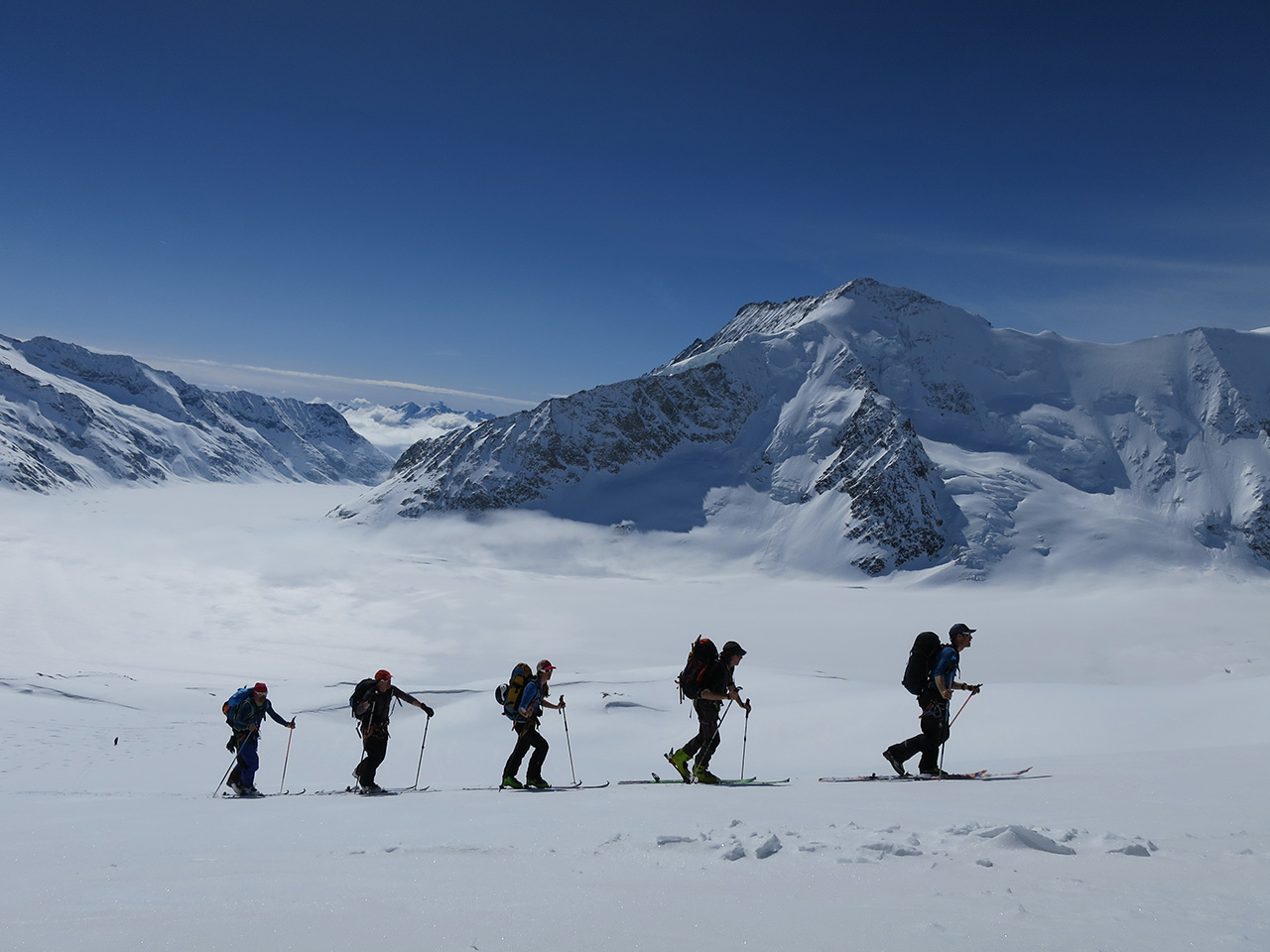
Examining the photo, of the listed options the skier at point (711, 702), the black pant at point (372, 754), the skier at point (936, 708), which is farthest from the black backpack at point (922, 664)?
the black pant at point (372, 754)

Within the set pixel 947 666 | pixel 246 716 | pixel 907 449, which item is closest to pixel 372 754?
pixel 246 716

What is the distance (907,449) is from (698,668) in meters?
102

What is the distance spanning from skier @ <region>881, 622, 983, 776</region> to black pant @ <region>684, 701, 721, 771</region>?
2491 mm

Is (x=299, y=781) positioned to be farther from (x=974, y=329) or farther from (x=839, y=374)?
(x=974, y=329)

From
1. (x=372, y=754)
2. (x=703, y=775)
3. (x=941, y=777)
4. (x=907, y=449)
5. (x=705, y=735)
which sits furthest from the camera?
(x=907, y=449)

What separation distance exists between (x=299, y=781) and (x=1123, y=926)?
17.0m

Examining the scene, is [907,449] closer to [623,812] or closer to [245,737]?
[245,737]

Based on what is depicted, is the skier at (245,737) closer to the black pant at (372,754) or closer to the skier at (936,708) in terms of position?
the black pant at (372,754)

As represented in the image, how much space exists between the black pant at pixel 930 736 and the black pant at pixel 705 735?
2520 mm

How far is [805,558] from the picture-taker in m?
97.1

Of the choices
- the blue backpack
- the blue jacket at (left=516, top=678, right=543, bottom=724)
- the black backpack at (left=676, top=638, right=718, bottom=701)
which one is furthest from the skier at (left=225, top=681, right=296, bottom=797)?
the black backpack at (left=676, top=638, right=718, bottom=701)

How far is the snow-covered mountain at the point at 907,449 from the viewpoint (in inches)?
3932

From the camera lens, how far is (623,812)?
281 inches

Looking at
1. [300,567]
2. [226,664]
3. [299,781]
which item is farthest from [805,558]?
[299,781]
